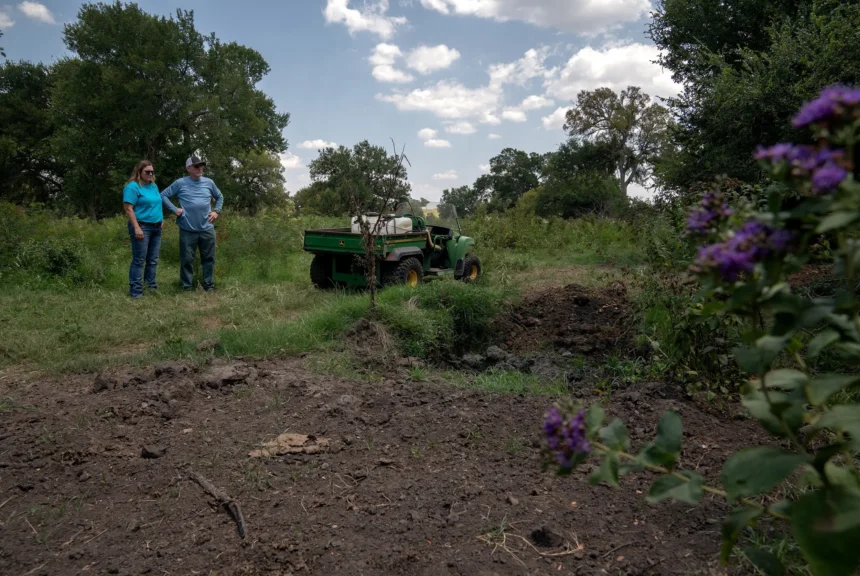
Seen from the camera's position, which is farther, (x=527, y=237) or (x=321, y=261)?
(x=527, y=237)

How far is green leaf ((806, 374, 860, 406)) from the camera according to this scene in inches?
37.8

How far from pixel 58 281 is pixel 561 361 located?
22.5 ft

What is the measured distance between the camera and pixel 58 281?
8258 mm

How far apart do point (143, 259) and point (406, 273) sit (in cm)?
341

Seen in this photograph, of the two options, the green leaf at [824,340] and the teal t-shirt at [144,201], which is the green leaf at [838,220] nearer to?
the green leaf at [824,340]

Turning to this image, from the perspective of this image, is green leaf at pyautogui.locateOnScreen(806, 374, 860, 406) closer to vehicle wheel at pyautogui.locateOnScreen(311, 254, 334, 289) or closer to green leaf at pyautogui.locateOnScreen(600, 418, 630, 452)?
green leaf at pyautogui.locateOnScreen(600, 418, 630, 452)

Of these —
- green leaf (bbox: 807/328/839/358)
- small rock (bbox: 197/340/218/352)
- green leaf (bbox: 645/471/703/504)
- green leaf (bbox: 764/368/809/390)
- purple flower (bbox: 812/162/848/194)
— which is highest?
purple flower (bbox: 812/162/848/194)

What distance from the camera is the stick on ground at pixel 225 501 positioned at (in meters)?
2.46

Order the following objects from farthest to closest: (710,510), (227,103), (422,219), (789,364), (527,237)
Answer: (227,103), (527,237), (422,219), (789,364), (710,510)

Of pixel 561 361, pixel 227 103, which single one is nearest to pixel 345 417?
pixel 561 361

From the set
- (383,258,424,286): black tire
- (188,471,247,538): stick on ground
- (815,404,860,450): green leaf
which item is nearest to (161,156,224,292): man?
(383,258,424,286): black tire

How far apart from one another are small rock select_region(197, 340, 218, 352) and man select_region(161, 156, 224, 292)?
3218 millimetres

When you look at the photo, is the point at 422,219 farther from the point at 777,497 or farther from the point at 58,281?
the point at 777,497

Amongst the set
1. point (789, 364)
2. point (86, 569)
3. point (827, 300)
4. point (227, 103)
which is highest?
point (227, 103)
